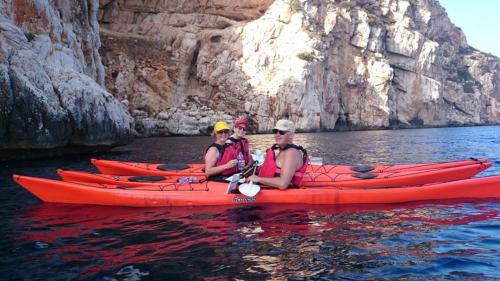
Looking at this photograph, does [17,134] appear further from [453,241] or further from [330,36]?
[330,36]

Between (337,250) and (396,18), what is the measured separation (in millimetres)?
65577

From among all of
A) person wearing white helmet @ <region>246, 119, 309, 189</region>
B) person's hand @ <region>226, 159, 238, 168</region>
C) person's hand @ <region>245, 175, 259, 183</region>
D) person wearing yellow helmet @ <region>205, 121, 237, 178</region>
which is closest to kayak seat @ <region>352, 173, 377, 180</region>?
person wearing white helmet @ <region>246, 119, 309, 189</region>

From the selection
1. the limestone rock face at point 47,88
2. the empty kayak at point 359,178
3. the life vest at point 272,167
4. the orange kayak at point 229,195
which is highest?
the limestone rock face at point 47,88

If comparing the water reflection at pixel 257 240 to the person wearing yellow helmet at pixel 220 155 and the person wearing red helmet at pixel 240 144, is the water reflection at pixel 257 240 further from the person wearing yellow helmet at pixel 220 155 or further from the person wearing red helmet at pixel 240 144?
the person wearing red helmet at pixel 240 144

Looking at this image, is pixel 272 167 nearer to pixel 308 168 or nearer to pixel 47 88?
pixel 308 168

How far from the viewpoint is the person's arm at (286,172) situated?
7547 millimetres

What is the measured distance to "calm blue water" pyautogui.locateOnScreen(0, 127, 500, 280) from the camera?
4.68 metres

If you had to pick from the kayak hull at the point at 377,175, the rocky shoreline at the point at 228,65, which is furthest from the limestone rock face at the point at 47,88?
the kayak hull at the point at 377,175

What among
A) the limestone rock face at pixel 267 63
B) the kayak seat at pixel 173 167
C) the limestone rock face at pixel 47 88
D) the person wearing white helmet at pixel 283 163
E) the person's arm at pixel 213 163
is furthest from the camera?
the limestone rock face at pixel 267 63

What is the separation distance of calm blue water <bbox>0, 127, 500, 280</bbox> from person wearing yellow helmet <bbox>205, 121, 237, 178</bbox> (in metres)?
0.93

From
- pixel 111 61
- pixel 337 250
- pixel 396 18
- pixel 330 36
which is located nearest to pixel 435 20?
pixel 396 18

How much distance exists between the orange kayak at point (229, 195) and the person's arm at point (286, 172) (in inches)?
9.2

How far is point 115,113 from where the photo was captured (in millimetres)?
21219

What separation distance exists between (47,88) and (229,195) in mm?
11929
